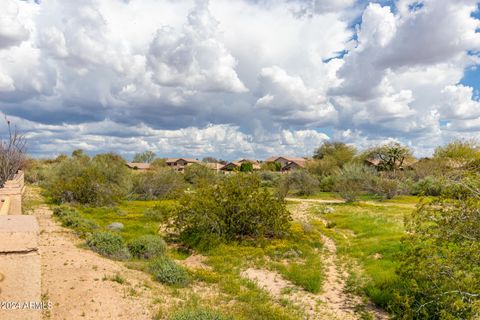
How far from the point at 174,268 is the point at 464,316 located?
8.05m

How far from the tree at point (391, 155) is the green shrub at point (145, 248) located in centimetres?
5869

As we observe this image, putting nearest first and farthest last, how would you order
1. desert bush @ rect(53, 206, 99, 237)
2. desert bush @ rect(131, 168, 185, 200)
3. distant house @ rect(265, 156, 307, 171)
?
desert bush @ rect(53, 206, 99, 237) → desert bush @ rect(131, 168, 185, 200) → distant house @ rect(265, 156, 307, 171)

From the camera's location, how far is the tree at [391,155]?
66625 mm

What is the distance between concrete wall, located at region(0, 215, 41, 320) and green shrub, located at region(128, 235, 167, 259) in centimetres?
1044

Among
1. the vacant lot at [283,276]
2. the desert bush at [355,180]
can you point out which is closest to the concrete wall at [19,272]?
the vacant lot at [283,276]

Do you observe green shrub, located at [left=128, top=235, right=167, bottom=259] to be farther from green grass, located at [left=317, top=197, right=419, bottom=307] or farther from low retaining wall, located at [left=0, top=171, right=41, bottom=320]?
low retaining wall, located at [left=0, top=171, right=41, bottom=320]

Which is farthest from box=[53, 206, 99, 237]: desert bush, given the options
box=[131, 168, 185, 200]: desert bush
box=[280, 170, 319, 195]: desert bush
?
box=[280, 170, 319, 195]: desert bush

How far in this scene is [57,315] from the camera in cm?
780

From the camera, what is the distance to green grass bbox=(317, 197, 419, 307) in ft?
39.7

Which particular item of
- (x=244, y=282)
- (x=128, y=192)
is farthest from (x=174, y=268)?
(x=128, y=192)

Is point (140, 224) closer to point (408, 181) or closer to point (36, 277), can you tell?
point (36, 277)

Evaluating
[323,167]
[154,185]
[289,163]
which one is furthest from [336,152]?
[154,185]

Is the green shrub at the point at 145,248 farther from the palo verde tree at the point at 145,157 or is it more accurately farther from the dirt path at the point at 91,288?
the palo verde tree at the point at 145,157

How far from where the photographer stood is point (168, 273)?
38.9 ft
